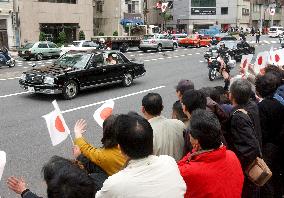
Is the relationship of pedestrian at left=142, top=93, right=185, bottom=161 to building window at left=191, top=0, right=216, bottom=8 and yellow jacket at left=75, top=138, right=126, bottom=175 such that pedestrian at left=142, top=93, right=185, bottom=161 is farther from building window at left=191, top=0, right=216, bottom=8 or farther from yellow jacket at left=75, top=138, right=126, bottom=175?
building window at left=191, top=0, right=216, bottom=8

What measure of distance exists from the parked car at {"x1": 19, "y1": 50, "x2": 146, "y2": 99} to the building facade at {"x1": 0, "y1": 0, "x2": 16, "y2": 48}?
24449 millimetres

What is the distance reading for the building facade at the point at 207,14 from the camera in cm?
7925

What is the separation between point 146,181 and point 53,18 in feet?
135

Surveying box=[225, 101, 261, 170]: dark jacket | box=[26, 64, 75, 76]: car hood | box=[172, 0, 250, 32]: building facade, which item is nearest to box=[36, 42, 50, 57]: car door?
box=[26, 64, 75, 76]: car hood

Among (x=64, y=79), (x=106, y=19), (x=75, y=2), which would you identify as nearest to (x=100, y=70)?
(x=64, y=79)

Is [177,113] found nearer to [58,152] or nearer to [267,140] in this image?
[267,140]

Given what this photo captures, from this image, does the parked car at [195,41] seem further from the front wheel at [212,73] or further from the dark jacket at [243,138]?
the dark jacket at [243,138]

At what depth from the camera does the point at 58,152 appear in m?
7.79

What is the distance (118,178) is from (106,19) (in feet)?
171

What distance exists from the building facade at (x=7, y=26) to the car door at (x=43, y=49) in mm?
9648

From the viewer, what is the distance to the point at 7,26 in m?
36.8

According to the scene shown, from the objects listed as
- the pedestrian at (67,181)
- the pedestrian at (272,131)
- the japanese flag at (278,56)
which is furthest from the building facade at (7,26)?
the pedestrian at (67,181)

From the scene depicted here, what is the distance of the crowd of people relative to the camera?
2605 mm

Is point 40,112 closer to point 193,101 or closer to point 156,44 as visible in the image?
point 193,101
